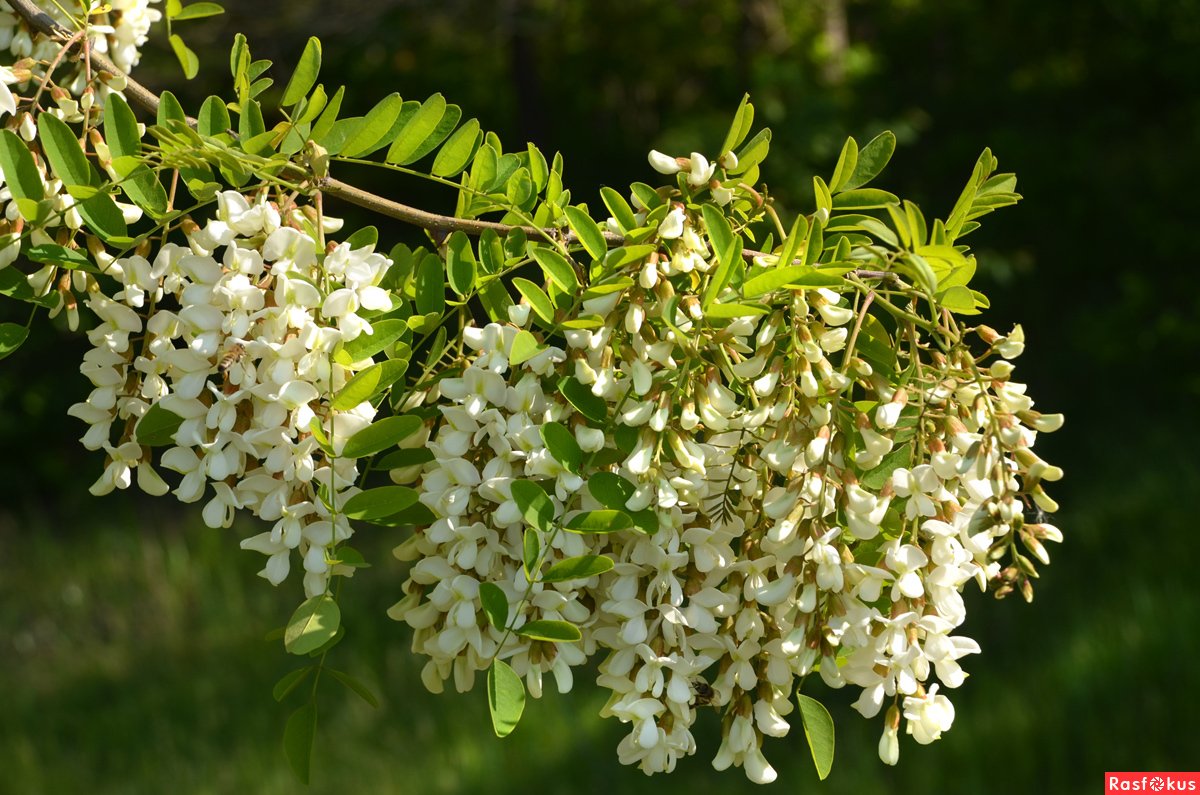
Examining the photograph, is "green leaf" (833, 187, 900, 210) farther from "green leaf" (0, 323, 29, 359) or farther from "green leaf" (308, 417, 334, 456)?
"green leaf" (0, 323, 29, 359)

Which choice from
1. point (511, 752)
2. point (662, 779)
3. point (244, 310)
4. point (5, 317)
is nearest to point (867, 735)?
point (662, 779)

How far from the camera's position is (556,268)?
0.80 meters

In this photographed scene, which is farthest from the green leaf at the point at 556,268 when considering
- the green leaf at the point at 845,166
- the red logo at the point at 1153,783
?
the red logo at the point at 1153,783

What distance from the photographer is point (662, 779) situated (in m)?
2.70

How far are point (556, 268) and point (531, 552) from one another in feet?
0.61

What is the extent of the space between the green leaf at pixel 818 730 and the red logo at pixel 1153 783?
1.50 m

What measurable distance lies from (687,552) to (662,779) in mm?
2029

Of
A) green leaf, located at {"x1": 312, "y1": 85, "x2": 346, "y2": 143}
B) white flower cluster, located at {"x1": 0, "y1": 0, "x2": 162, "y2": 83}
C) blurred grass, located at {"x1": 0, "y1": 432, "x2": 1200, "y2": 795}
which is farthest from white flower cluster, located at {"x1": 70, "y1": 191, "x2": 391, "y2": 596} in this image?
blurred grass, located at {"x1": 0, "y1": 432, "x2": 1200, "y2": 795}

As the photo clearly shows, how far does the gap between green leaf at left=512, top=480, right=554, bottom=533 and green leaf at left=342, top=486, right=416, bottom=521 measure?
77 mm

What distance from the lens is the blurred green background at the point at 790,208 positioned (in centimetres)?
277

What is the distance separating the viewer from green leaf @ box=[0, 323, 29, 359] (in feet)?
2.84

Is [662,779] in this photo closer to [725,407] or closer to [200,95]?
[725,407]

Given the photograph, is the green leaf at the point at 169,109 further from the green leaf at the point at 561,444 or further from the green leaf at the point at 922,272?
the green leaf at the point at 922,272

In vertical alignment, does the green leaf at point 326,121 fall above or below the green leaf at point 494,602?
above
